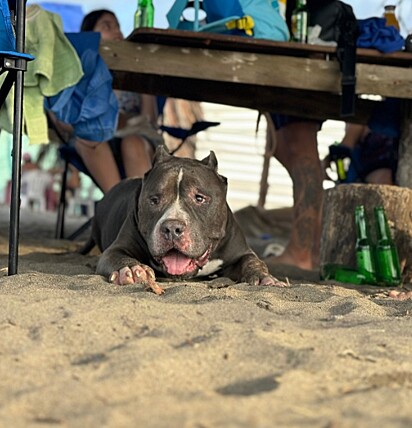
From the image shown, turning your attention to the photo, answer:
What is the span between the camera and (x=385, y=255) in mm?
4551

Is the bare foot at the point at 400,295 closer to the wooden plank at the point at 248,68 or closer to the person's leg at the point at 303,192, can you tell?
the wooden plank at the point at 248,68

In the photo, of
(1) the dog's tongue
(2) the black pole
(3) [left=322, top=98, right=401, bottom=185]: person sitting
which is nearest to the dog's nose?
(1) the dog's tongue

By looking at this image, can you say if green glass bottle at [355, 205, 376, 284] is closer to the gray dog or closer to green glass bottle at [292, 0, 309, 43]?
the gray dog

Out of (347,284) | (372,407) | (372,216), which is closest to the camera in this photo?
(372,407)

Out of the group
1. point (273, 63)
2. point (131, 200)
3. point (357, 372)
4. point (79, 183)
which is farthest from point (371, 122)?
point (79, 183)

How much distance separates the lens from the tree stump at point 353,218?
4.70 metres

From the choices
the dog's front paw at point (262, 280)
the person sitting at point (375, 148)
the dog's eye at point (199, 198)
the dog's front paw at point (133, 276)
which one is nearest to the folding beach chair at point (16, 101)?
the dog's front paw at point (133, 276)

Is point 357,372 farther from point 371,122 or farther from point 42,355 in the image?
point 371,122

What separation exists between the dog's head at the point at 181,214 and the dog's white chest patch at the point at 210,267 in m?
0.09

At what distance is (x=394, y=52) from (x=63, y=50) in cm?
198

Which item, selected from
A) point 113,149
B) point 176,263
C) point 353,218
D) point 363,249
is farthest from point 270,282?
point 113,149

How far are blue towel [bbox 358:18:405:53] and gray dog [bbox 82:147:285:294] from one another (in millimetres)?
1483

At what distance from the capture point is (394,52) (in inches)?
200

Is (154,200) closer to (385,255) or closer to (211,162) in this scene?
(211,162)
